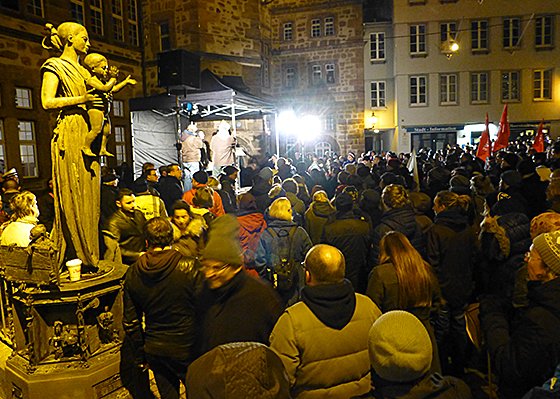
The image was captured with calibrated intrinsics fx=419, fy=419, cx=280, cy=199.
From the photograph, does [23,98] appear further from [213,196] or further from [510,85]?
[510,85]

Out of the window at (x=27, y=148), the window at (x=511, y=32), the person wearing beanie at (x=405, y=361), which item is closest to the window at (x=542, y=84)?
the window at (x=511, y=32)

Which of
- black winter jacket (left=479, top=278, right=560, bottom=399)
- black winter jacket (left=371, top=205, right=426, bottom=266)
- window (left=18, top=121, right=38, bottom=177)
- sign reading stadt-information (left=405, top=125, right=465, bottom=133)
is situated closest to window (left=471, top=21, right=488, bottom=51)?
sign reading stadt-information (left=405, top=125, right=465, bottom=133)

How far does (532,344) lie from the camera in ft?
6.97

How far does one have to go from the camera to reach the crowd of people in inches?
65.5

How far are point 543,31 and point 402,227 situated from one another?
2965 cm

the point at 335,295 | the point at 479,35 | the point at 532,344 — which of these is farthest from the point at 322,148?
the point at 532,344

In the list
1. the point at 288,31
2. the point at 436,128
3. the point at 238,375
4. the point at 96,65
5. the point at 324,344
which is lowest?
the point at 324,344

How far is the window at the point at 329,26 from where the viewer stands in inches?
1081

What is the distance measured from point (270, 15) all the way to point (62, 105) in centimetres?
2779

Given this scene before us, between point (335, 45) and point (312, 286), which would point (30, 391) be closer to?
point (312, 286)

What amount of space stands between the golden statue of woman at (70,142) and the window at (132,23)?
15.6 metres

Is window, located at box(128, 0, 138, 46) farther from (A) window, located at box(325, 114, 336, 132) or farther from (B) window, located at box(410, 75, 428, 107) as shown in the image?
(B) window, located at box(410, 75, 428, 107)

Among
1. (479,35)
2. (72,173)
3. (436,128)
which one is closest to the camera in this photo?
(72,173)

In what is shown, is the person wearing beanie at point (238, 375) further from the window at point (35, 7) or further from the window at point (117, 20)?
the window at point (117, 20)
